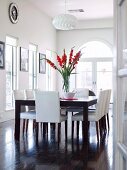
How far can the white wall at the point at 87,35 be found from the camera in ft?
36.3

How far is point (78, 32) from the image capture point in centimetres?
1151

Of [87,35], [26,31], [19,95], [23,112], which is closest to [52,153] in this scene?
[23,112]

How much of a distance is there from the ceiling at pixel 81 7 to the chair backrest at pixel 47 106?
16.4ft

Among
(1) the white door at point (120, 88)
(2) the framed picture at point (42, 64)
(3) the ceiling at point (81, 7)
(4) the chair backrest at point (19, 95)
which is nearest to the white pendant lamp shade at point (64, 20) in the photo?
(3) the ceiling at point (81, 7)

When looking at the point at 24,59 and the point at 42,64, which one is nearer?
the point at 24,59

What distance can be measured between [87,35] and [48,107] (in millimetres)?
7430

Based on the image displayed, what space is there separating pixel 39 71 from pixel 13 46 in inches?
77.1

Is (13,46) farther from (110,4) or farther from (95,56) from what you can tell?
(95,56)

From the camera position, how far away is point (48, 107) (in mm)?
4461

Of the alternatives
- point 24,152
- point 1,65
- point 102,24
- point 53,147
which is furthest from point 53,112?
point 102,24

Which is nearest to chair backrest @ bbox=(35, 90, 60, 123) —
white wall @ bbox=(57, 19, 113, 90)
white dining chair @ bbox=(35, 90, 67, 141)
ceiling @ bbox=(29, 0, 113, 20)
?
white dining chair @ bbox=(35, 90, 67, 141)

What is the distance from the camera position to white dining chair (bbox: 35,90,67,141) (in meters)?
4.42

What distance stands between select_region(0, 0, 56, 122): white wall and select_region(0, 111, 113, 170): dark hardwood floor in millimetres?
2884

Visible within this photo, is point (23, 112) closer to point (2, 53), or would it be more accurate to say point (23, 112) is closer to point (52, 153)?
point (52, 153)
